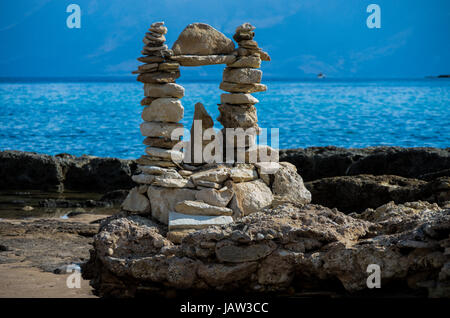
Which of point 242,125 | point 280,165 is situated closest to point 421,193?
point 280,165

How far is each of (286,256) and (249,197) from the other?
2992 millimetres

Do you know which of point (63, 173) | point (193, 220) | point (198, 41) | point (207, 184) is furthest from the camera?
point (63, 173)

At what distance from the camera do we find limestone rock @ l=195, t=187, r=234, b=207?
362 inches

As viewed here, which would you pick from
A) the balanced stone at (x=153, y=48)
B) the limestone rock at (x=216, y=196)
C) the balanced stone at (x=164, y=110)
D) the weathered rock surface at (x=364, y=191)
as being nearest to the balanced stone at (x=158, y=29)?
the balanced stone at (x=153, y=48)

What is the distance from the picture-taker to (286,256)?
6.66m

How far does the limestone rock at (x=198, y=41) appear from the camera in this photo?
9.97 m

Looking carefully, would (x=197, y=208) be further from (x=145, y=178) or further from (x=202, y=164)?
(x=202, y=164)

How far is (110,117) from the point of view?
43281 millimetres

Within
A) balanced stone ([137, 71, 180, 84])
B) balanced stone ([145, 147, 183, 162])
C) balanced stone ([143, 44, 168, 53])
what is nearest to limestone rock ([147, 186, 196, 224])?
balanced stone ([145, 147, 183, 162])

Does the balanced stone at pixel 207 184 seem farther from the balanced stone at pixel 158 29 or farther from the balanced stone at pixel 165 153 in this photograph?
the balanced stone at pixel 158 29

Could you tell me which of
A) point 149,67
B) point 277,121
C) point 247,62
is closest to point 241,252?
point 149,67

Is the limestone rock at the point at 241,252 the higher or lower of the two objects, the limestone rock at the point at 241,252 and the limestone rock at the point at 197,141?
the lower

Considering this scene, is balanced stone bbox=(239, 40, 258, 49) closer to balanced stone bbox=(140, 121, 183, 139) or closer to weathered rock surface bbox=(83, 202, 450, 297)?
balanced stone bbox=(140, 121, 183, 139)
